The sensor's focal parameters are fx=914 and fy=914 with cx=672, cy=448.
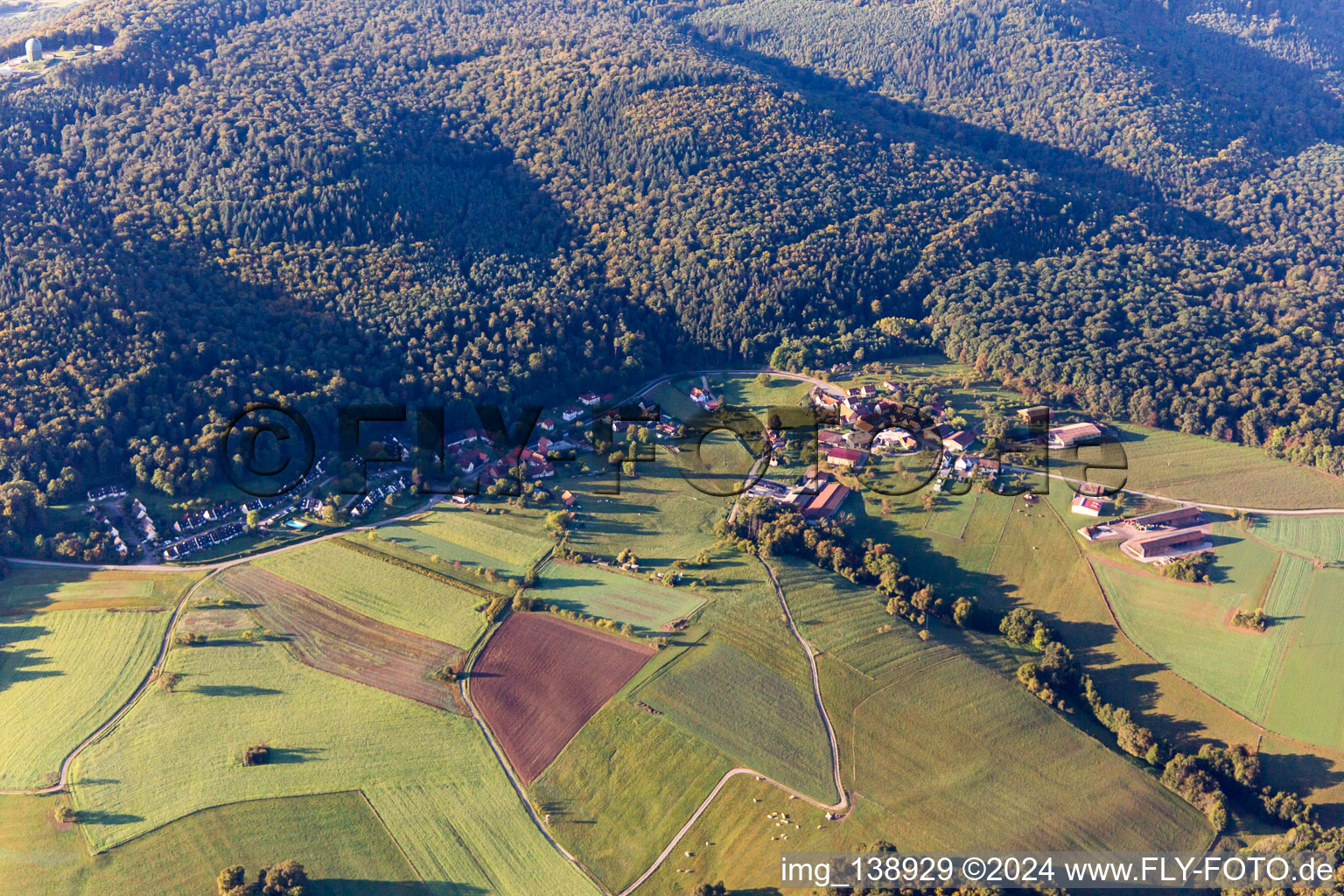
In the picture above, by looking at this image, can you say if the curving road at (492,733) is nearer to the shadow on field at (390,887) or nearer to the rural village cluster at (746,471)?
the rural village cluster at (746,471)

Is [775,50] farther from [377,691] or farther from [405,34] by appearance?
[377,691]

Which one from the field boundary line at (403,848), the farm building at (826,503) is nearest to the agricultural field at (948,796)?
the field boundary line at (403,848)

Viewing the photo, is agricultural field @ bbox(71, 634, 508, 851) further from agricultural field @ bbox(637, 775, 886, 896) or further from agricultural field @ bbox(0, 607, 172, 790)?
agricultural field @ bbox(637, 775, 886, 896)

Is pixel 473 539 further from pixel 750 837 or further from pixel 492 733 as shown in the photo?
pixel 750 837

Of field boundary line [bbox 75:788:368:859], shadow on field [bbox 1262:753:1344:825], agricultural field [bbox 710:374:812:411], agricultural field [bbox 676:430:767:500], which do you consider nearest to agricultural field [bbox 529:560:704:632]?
agricultural field [bbox 676:430:767:500]

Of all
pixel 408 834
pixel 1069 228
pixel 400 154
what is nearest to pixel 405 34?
pixel 400 154

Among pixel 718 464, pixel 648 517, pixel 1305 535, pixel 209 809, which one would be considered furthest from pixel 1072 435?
pixel 209 809
